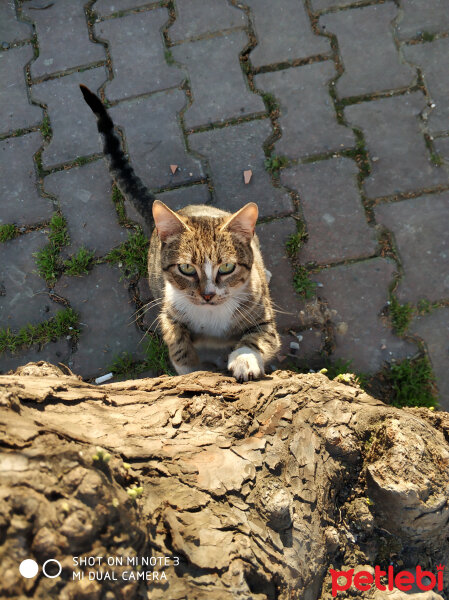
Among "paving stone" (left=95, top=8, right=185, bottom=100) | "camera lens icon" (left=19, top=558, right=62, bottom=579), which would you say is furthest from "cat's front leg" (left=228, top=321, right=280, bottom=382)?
"paving stone" (left=95, top=8, right=185, bottom=100)

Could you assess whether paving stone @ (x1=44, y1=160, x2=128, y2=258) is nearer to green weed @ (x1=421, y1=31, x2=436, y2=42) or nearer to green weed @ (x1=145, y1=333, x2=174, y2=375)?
green weed @ (x1=145, y1=333, x2=174, y2=375)

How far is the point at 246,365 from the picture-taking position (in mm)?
2705

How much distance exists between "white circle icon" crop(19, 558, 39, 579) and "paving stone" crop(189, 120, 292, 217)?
3.02 meters

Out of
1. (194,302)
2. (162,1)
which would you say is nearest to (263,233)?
(194,302)

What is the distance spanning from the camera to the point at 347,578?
1828 millimetres

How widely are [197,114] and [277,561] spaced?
343cm

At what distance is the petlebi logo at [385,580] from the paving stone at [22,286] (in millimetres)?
2777

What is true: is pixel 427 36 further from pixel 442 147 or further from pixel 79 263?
pixel 79 263

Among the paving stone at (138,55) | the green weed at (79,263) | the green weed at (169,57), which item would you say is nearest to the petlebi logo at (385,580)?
the green weed at (79,263)

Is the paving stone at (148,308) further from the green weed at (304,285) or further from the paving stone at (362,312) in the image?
the paving stone at (362,312)

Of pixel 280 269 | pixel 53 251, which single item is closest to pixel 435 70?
pixel 280 269

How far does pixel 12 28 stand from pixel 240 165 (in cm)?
239

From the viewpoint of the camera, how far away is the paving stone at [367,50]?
158 inches

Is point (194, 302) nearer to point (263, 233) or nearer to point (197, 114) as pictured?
point (263, 233)
